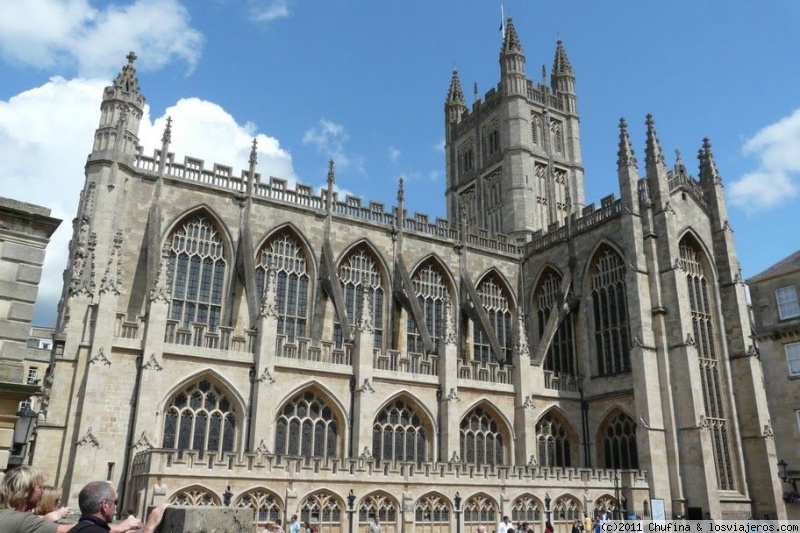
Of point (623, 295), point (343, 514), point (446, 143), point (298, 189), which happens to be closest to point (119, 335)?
point (343, 514)

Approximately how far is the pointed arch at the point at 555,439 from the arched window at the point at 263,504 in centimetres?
1324

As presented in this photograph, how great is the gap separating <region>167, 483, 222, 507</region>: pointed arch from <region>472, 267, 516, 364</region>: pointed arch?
16.9 metres

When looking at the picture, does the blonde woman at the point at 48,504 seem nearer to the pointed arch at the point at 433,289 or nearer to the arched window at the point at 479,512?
the arched window at the point at 479,512

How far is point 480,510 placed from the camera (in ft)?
73.0

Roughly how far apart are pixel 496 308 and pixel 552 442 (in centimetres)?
776

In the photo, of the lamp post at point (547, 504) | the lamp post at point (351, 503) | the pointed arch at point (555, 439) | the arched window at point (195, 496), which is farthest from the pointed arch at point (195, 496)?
the pointed arch at point (555, 439)

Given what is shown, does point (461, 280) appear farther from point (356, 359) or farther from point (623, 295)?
point (356, 359)

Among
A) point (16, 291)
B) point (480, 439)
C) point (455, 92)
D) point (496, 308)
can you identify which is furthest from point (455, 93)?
point (16, 291)

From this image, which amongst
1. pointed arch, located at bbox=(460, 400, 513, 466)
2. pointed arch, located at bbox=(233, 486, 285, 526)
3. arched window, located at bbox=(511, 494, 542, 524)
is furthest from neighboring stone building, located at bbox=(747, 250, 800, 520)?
pointed arch, located at bbox=(233, 486, 285, 526)

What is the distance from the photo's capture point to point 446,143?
49562 millimetres

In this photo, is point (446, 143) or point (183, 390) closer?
point (183, 390)

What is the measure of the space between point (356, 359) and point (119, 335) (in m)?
8.20

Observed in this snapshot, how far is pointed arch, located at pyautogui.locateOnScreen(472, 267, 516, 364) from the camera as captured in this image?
3300 cm

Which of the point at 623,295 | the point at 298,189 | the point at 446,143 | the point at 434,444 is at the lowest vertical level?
the point at 434,444
